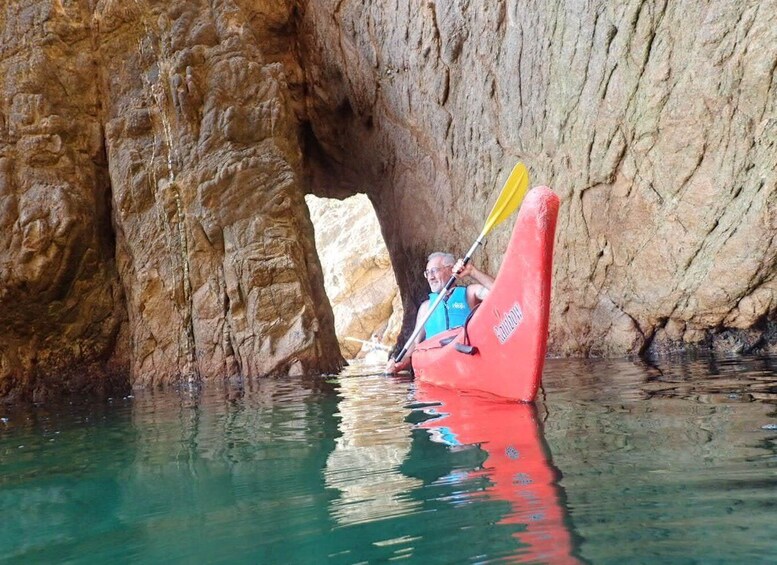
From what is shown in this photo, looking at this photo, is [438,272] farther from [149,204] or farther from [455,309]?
[149,204]

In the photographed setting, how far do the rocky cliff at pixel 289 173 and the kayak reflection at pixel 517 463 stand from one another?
3147 millimetres

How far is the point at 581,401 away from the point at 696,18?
12.0ft

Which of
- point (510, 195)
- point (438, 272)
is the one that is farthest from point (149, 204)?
point (510, 195)

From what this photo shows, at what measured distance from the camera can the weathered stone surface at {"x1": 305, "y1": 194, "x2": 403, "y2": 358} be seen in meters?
23.5

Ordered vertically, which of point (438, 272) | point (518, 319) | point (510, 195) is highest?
point (510, 195)

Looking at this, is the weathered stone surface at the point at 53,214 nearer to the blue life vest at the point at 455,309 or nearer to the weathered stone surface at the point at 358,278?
the blue life vest at the point at 455,309

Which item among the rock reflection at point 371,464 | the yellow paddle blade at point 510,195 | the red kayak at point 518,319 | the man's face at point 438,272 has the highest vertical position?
the yellow paddle blade at point 510,195

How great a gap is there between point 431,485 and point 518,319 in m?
1.55

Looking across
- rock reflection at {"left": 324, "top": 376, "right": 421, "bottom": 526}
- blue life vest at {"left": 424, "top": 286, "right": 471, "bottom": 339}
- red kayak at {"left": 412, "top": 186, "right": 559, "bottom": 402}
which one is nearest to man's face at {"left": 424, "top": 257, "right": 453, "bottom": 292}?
blue life vest at {"left": 424, "top": 286, "right": 471, "bottom": 339}

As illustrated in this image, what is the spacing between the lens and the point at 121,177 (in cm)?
762

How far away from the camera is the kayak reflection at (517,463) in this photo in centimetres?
113

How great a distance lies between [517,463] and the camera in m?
1.72

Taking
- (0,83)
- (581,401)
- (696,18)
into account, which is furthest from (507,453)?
(0,83)

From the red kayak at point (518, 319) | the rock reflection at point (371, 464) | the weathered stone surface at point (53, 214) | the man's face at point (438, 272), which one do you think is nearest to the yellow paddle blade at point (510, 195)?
the man's face at point (438, 272)
